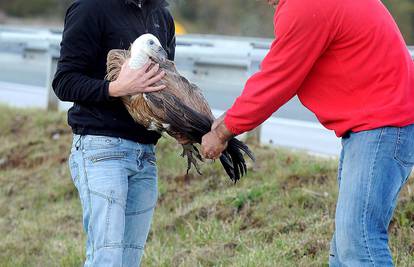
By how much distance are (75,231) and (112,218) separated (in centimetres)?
287

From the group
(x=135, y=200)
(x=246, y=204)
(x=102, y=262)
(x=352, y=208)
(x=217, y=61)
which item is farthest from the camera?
(x=217, y=61)

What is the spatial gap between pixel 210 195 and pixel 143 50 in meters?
3.01

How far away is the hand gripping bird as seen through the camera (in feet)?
13.6

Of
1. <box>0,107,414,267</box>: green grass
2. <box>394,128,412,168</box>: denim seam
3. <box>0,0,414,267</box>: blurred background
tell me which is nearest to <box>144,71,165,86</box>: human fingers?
<box>0,0,414,267</box>: blurred background

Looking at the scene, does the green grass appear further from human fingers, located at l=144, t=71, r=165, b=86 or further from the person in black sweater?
human fingers, located at l=144, t=71, r=165, b=86

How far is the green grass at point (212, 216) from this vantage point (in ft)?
18.9

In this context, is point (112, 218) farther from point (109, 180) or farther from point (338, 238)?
point (338, 238)

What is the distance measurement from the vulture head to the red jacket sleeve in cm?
52

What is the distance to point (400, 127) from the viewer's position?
3.85m

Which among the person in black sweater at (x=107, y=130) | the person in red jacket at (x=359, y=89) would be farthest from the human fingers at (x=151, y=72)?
the person in red jacket at (x=359, y=89)

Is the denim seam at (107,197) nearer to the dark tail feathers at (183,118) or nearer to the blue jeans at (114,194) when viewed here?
the blue jeans at (114,194)

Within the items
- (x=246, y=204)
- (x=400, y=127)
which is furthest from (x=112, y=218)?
(x=246, y=204)

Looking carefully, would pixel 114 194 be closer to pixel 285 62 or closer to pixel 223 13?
pixel 285 62

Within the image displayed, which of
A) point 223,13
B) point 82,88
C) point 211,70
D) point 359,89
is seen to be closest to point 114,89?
point 82,88
